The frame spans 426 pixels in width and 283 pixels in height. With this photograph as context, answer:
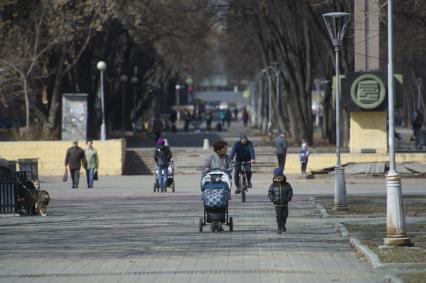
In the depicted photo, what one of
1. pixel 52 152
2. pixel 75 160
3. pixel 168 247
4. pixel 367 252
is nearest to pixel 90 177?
pixel 75 160

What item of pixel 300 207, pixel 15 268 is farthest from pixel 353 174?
pixel 15 268

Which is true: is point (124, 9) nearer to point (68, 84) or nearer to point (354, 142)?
point (68, 84)

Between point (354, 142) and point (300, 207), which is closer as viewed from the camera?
point (300, 207)

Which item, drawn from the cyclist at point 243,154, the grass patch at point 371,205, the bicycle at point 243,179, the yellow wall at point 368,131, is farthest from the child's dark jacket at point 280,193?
the yellow wall at point 368,131

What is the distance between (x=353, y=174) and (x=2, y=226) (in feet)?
60.7

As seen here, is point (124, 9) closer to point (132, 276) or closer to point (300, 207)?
point (300, 207)

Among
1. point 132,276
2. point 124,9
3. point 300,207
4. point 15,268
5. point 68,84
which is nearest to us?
point 132,276

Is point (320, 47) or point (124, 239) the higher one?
point (320, 47)

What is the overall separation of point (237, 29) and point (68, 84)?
14.4 meters

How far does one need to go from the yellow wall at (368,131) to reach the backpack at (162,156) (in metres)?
11.3

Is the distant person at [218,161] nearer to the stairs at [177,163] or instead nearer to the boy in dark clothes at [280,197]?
the boy in dark clothes at [280,197]

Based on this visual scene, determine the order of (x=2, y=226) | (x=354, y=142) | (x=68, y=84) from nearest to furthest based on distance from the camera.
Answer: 1. (x=2, y=226)
2. (x=354, y=142)
3. (x=68, y=84)

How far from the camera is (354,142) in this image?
41906 mm

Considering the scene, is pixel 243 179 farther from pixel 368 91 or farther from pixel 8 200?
pixel 368 91
